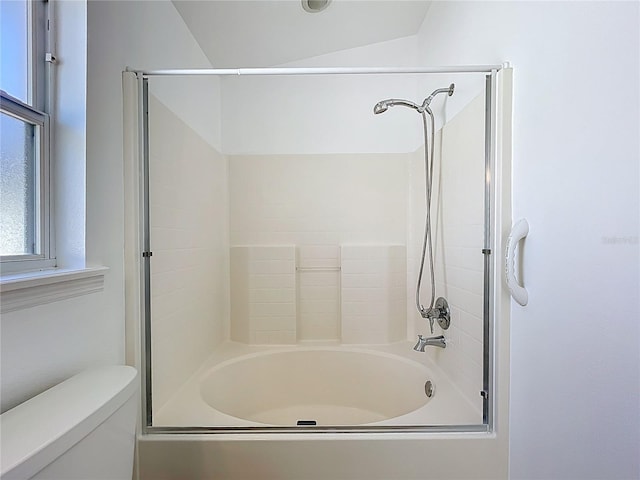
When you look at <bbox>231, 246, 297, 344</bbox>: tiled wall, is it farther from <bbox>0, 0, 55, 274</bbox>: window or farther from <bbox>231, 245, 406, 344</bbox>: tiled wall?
<bbox>0, 0, 55, 274</bbox>: window

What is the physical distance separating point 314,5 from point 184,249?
1.34 m

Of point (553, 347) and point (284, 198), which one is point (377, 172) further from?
point (553, 347)

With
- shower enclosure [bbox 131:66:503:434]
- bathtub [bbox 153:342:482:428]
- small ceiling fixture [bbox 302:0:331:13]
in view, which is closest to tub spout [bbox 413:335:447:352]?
shower enclosure [bbox 131:66:503:434]

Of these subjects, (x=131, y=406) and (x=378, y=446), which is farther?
(x=378, y=446)

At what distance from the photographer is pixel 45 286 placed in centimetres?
87

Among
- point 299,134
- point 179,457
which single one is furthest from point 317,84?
point 179,457

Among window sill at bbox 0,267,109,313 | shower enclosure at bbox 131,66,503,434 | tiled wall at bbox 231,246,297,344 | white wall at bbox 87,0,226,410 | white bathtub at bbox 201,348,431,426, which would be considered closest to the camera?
window sill at bbox 0,267,109,313

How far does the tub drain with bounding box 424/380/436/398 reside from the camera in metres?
1.62

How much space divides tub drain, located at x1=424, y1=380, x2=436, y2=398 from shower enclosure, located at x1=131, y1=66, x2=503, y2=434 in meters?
0.03

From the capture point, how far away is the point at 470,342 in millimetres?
1416

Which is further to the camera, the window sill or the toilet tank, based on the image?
the window sill

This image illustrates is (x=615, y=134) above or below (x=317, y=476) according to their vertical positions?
above

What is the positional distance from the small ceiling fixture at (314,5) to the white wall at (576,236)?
847 millimetres

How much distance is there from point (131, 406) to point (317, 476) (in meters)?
0.66
